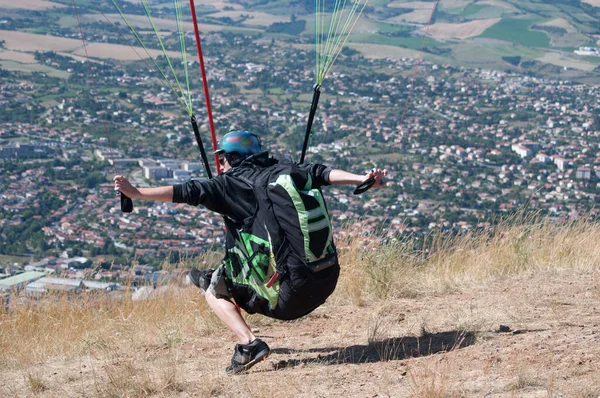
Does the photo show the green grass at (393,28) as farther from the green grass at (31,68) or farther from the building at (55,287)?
the building at (55,287)

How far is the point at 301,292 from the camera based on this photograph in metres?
4.09

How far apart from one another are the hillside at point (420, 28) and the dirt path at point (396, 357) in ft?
144

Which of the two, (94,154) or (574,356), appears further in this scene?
(94,154)

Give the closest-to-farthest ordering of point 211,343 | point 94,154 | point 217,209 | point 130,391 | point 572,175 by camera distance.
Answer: point 130,391 < point 217,209 < point 211,343 < point 572,175 < point 94,154

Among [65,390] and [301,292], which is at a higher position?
[301,292]

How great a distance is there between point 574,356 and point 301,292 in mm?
1391

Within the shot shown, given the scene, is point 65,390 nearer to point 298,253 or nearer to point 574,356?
point 298,253

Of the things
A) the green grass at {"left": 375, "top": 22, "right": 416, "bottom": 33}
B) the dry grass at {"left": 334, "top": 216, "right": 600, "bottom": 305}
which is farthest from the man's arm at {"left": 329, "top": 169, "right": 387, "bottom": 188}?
the green grass at {"left": 375, "top": 22, "right": 416, "bottom": 33}

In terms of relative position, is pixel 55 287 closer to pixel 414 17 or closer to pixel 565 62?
pixel 565 62

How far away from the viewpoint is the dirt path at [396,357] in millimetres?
3711

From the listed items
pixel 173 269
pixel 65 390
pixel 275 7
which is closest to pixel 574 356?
pixel 65 390

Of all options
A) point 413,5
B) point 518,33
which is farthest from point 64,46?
point 413,5

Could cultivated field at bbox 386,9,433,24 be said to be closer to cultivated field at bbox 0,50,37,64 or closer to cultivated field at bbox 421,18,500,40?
cultivated field at bbox 421,18,500,40

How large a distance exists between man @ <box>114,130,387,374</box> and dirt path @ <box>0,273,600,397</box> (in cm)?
37
